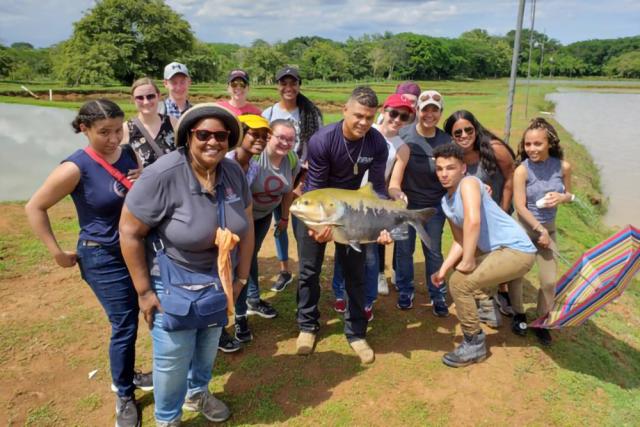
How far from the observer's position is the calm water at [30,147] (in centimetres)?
1226

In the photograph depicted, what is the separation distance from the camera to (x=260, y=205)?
180 inches

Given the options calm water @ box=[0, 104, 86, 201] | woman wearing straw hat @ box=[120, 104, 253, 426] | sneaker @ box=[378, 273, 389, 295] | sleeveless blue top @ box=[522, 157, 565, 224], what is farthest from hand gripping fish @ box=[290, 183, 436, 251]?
calm water @ box=[0, 104, 86, 201]

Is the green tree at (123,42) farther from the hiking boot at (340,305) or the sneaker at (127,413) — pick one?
the sneaker at (127,413)

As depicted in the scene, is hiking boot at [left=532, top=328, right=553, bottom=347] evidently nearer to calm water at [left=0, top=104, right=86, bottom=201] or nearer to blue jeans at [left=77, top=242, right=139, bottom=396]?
blue jeans at [left=77, top=242, right=139, bottom=396]

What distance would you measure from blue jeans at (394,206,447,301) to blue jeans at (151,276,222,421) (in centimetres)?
282

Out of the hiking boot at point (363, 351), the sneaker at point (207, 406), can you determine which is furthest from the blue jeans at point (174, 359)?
the hiking boot at point (363, 351)

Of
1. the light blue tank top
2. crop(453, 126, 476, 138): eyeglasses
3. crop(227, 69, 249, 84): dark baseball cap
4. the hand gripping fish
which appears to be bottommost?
the light blue tank top

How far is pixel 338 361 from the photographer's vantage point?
15.1 ft

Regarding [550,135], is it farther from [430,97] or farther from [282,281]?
[282,281]

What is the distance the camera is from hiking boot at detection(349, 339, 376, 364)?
4.57 metres

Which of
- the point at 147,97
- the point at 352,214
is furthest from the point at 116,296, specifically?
the point at 147,97

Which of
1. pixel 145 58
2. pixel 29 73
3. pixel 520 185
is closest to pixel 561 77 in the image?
pixel 145 58

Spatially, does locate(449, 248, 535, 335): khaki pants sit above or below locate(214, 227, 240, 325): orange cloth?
below

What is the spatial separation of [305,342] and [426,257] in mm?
1835
